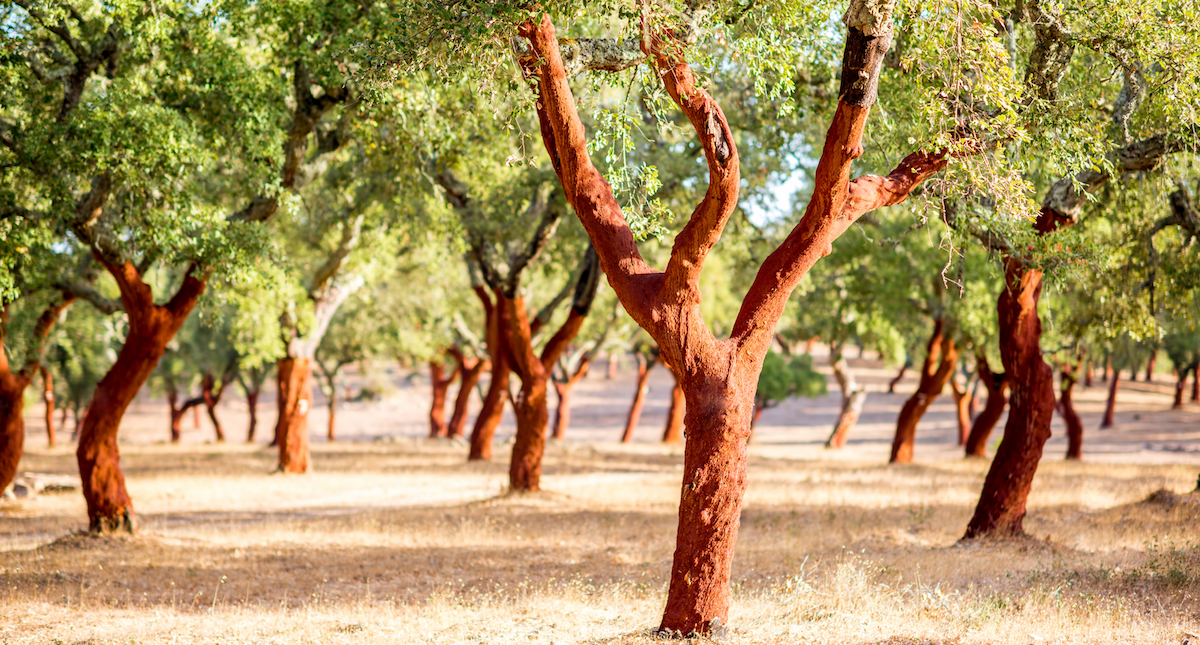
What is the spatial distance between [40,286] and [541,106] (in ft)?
29.4

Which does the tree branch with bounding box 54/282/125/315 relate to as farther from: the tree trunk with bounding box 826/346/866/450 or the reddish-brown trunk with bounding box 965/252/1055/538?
the tree trunk with bounding box 826/346/866/450

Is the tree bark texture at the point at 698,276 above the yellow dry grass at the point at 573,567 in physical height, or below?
above

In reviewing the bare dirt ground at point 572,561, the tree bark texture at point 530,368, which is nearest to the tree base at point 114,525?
the bare dirt ground at point 572,561

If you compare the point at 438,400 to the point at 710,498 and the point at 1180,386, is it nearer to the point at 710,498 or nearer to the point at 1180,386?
the point at 710,498

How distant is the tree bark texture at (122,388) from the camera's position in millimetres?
10633

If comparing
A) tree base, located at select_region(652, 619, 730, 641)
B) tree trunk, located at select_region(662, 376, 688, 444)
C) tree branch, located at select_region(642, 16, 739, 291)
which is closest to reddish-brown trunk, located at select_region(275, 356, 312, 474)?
tree trunk, located at select_region(662, 376, 688, 444)

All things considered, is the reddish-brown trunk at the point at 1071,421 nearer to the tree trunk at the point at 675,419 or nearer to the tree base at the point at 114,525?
the tree trunk at the point at 675,419

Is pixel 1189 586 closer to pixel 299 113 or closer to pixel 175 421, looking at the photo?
pixel 299 113

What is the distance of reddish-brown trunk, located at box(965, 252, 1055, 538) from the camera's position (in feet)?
32.9

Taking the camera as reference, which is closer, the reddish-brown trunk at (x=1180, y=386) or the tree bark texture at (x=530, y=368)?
the tree bark texture at (x=530, y=368)

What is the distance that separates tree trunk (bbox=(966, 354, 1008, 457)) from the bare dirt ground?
91.7 inches

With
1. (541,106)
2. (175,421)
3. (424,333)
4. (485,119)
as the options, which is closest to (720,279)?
(424,333)

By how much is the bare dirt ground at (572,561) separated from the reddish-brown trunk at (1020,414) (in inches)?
16.3

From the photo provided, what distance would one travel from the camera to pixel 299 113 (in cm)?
1026
